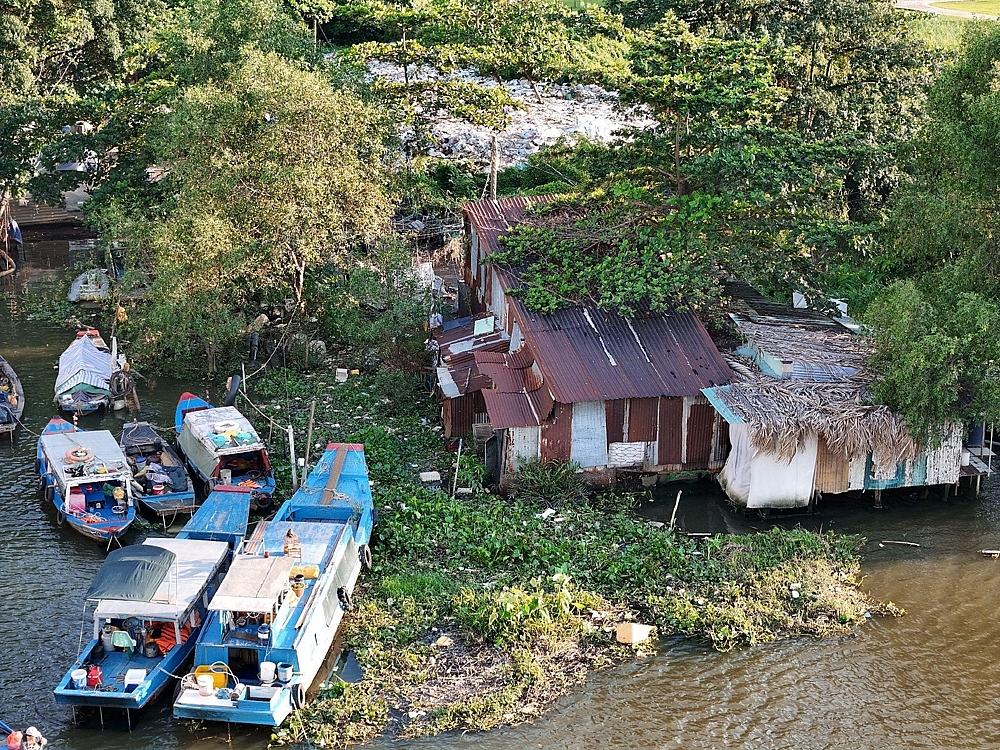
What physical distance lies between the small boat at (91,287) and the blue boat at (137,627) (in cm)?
1605

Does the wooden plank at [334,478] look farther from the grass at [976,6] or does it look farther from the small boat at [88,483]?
the grass at [976,6]

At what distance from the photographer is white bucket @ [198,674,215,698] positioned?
1488 centimetres

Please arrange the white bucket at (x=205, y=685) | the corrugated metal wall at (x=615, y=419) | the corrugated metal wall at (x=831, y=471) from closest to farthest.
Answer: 1. the white bucket at (x=205, y=685)
2. the corrugated metal wall at (x=831, y=471)
3. the corrugated metal wall at (x=615, y=419)

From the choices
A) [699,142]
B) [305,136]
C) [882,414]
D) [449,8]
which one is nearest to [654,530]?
[882,414]

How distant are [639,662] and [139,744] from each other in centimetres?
745

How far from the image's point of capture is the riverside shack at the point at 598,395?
2109 centimetres

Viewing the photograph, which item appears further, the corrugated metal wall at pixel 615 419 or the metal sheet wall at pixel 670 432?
the metal sheet wall at pixel 670 432

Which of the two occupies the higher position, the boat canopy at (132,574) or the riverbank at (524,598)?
the boat canopy at (132,574)

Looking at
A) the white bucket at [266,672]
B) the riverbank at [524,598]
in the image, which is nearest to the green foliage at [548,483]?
the riverbank at [524,598]

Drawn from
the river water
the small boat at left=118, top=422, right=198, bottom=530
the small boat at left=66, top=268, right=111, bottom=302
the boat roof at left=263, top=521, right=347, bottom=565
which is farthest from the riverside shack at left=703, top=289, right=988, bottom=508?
the small boat at left=66, top=268, right=111, bottom=302

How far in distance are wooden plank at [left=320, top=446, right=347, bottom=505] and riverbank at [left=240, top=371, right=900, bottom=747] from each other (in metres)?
1.05

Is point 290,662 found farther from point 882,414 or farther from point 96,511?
point 882,414

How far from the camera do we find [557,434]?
21.2m

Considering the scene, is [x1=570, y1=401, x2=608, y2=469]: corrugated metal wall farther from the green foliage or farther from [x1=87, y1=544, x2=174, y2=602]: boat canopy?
[x1=87, y1=544, x2=174, y2=602]: boat canopy
